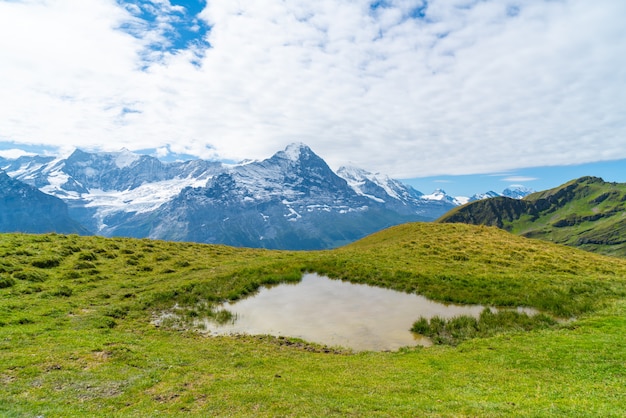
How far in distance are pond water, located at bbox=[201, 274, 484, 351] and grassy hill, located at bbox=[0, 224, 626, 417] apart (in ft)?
6.10

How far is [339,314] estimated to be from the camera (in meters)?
29.6

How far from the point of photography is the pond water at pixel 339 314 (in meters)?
25.1

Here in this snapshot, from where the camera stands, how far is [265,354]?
21625 mm

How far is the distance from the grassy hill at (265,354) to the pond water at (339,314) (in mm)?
1860

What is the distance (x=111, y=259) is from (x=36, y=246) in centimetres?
883

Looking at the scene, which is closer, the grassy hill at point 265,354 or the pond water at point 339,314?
the grassy hill at point 265,354

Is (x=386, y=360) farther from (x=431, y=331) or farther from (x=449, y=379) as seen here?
(x=431, y=331)

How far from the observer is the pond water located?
25.1 meters

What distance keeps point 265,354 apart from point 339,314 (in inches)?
388

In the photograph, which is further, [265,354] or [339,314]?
[339,314]

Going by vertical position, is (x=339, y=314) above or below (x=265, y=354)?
above

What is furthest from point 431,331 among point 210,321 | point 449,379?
point 210,321

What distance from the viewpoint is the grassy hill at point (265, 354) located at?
46.8 ft

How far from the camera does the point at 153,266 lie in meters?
43.4
